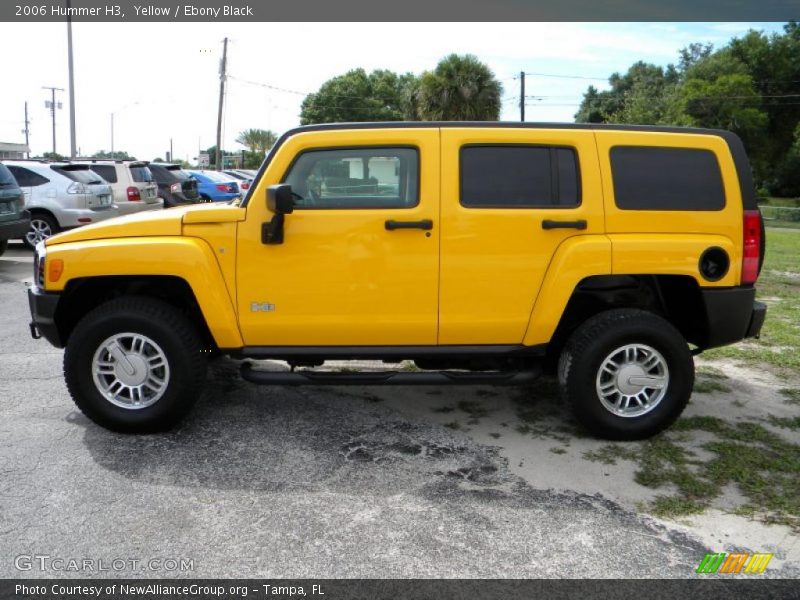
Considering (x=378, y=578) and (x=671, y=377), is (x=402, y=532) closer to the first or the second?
(x=378, y=578)

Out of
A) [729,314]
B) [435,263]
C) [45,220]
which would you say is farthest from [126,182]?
[729,314]

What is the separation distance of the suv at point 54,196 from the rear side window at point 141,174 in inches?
96.3

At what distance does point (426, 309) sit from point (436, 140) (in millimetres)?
1065

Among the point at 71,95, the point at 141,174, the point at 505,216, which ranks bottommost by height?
the point at 505,216

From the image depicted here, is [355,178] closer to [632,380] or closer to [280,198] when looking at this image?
[280,198]

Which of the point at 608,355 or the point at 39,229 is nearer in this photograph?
the point at 608,355

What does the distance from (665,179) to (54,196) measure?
1163 centimetres

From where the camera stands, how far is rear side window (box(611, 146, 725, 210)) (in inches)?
180

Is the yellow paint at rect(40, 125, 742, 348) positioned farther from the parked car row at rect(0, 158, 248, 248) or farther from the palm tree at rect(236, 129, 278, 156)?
the palm tree at rect(236, 129, 278, 156)

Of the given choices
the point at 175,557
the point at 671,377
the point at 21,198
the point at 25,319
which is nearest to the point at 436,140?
the point at 671,377

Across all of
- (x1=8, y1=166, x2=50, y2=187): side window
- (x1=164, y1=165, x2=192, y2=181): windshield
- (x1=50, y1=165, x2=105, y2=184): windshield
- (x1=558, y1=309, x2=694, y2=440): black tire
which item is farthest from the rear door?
(x1=164, y1=165, x2=192, y2=181): windshield

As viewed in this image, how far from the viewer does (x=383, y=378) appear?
4590mm

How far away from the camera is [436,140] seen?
14.8ft

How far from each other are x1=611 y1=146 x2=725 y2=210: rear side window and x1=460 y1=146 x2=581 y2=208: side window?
12.0 inches
